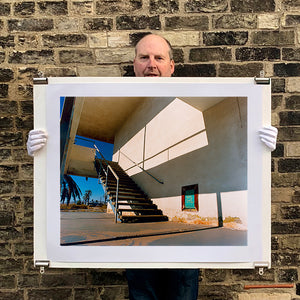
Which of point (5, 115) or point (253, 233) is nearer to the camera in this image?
point (253, 233)

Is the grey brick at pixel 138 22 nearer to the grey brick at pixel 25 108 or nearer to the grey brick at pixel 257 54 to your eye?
the grey brick at pixel 257 54

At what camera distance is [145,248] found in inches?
48.9

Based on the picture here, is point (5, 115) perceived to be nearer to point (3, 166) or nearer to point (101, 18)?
point (3, 166)

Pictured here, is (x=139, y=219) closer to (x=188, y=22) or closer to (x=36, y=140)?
(x=36, y=140)

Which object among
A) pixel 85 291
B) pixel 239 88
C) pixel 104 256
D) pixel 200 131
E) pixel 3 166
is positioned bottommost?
pixel 85 291

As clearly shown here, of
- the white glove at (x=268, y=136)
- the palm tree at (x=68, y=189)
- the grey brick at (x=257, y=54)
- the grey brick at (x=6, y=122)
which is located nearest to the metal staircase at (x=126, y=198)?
the palm tree at (x=68, y=189)

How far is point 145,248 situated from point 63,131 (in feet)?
2.13

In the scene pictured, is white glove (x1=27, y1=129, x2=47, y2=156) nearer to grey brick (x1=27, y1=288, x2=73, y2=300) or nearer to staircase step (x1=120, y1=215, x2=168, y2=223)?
staircase step (x1=120, y1=215, x2=168, y2=223)

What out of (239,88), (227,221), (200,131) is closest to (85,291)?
(227,221)

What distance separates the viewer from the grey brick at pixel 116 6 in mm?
1868

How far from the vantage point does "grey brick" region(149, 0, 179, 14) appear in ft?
6.12

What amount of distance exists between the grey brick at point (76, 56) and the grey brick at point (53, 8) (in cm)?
27

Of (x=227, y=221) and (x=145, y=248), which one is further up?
(x=227, y=221)

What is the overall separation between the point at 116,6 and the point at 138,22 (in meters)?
0.19
